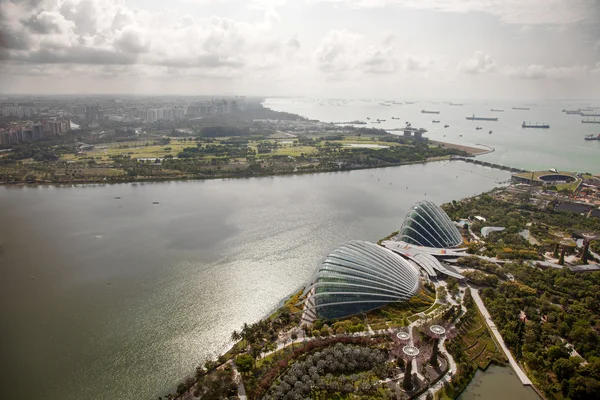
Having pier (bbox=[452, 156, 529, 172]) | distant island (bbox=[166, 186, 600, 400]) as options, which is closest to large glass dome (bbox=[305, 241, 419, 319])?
distant island (bbox=[166, 186, 600, 400])

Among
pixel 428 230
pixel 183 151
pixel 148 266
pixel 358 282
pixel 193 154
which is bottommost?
pixel 148 266

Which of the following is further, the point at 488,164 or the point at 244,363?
the point at 488,164

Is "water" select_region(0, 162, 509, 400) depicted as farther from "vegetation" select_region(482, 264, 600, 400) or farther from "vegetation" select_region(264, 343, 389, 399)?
"vegetation" select_region(482, 264, 600, 400)

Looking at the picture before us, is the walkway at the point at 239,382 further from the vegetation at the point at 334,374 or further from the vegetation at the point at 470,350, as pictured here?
the vegetation at the point at 470,350

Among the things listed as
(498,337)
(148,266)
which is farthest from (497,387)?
(148,266)

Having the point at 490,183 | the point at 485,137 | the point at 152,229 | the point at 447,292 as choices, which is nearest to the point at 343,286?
the point at 447,292

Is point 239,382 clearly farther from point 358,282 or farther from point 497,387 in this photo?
point 497,387

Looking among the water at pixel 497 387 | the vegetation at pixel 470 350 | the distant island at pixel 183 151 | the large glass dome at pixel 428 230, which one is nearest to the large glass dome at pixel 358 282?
the vegetation at pixel 470 350
